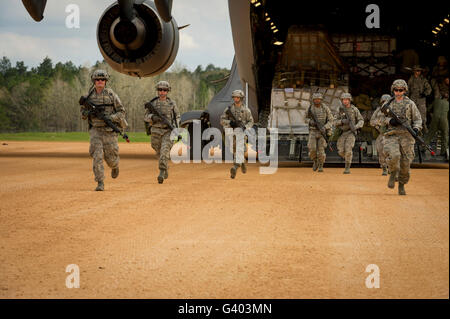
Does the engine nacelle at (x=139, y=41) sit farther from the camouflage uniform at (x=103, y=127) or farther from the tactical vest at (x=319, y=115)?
the tactical vest at (x=319, y=115)

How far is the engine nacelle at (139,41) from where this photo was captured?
319 inches

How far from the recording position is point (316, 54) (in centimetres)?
1597

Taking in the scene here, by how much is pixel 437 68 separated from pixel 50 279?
1585 cm

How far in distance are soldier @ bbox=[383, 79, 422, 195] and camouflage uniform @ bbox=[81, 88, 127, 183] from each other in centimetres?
387

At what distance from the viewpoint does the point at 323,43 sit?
16.1 metres

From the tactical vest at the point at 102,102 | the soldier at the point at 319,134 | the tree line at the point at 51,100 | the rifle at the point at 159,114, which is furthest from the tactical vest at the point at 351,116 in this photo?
the tree line at the point at 51,100

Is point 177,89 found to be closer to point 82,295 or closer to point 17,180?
point 17,180

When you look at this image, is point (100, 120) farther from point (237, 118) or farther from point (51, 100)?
point (51, 100)

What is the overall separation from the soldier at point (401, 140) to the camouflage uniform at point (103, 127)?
152 inches

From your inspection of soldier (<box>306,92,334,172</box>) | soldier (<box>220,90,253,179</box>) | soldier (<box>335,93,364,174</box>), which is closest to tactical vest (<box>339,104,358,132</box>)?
soldier (<box>335,93,364,174</box>)

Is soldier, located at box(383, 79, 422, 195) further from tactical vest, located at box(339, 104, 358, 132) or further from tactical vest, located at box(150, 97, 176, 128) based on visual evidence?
tactical vest, located at box(339, 104, 358, 132)

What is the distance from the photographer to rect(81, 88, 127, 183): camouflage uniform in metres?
8.78

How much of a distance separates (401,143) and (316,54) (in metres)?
7.97

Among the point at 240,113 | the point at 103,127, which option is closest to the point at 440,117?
the point at 240,113
